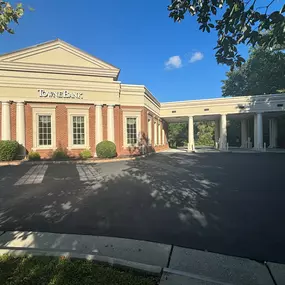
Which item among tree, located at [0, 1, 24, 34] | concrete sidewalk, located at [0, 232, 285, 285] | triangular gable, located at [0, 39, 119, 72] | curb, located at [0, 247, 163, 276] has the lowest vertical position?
concrete sidewalk, located at [0, 232, 285, 285]

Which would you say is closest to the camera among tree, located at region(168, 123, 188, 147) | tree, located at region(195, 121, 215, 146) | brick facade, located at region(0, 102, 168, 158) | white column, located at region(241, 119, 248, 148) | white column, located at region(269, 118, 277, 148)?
brick facade, located at region(0, 102, 168, 158)

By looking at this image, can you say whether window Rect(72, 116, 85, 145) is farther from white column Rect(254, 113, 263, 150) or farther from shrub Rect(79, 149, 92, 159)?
white column Rect(254, 113, 263, 150)

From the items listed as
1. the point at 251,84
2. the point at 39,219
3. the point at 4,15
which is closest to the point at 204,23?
the point at 4,15

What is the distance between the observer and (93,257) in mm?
3084

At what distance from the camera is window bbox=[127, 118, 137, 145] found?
1932 centimetres

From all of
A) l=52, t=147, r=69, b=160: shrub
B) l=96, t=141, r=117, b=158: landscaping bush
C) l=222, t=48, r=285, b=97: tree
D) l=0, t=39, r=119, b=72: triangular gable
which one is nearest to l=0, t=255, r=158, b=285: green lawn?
l=96, t=141, r=117, b=158: landscaping bush

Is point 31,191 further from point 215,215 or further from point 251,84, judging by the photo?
point 251,84

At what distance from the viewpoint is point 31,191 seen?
7273 millimetres

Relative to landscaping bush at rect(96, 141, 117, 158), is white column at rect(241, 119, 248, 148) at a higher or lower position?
higher

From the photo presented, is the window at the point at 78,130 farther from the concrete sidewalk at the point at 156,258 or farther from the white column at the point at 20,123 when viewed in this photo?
the concrete sidewalk at the point at 156,258

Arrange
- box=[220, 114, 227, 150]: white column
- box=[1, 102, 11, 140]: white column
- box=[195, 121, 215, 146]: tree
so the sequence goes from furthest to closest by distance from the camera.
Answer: box=[195, 121, 215, 146]: tree < box=[220, 114, 227, 150]: white column < box=[1, 102, 11, 140]: white column

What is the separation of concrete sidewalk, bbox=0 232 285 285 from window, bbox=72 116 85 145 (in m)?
14.1

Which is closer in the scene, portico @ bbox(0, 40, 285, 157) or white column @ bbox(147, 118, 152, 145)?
portico @ bbox(0, 40, 285, 157)

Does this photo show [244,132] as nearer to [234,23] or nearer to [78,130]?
[78,130]
